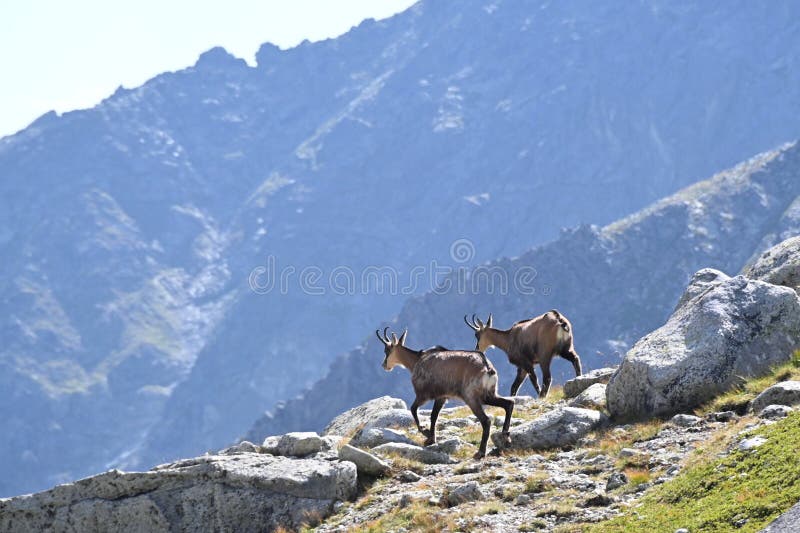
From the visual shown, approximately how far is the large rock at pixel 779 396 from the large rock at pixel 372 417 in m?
10.6

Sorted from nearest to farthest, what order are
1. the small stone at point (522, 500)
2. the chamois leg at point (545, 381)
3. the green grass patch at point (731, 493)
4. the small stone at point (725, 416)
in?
the green grass patch at point (731, 493)
the small stone at point (522, 500)
the small stone at point (725, 416)
the chamois leg at point (545, 381)

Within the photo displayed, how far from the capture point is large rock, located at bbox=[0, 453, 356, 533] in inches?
832

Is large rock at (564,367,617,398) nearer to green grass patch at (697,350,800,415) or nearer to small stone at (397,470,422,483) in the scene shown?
green grass patch at (697,350,800,415)

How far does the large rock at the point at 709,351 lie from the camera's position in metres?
21.8

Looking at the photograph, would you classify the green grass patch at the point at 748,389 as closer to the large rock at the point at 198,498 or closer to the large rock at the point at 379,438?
the large rock at the point at 379,438

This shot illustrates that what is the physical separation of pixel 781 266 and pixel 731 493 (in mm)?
14698

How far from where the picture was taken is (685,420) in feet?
67.2

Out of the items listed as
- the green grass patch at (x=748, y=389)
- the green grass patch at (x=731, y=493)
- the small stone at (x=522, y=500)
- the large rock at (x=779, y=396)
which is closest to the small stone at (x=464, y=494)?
the small stone at (x=522, y=500)

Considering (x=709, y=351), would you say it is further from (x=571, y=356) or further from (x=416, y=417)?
(x=571, y=356)

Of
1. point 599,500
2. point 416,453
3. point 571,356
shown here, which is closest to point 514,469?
point 416,453

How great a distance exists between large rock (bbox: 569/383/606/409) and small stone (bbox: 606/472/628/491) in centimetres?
598

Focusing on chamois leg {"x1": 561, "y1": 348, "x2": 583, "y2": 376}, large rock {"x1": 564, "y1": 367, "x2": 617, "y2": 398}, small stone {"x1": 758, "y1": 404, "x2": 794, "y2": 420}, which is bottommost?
small stone {"x1": 758, "y1": 404, "x2": 794, "y2": 420}

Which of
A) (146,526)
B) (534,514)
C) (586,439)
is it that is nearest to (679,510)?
(534,514)

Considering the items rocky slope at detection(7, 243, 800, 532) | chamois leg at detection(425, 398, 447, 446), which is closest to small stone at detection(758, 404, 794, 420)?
rocky slope at detection(7, 243, 800, 532)
